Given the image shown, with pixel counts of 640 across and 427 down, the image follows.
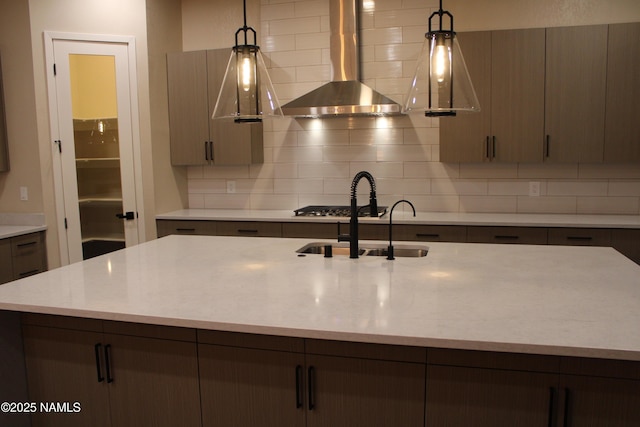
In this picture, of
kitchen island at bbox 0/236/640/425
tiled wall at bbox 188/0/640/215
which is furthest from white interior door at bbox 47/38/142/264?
kitchen island at bbox 0/236/640/425

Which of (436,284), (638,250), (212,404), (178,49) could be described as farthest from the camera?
(178,49)

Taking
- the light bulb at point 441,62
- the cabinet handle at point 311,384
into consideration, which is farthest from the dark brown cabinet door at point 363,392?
the light bulb at point 441,62

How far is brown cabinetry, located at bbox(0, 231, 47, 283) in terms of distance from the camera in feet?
12.5

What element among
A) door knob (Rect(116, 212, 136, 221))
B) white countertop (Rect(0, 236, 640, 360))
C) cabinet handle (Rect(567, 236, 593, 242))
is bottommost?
cabinet handle (Rect(567, 236, 593, 242))

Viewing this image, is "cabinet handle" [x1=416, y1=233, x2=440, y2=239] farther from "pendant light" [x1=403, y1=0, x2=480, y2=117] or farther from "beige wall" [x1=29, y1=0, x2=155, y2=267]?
"beige wall" [x1=29, y1=0, x2=155, y2=267]

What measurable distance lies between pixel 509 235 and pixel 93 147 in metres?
3.46

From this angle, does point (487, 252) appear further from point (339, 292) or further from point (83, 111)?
point (83, 111)

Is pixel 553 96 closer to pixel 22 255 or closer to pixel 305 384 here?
pixel 305 384

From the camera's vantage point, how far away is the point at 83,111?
4.35 metres

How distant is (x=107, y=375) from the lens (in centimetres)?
203

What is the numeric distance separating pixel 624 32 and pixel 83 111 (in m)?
4.30

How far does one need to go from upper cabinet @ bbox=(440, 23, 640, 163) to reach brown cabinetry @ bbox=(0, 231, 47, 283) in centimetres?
342

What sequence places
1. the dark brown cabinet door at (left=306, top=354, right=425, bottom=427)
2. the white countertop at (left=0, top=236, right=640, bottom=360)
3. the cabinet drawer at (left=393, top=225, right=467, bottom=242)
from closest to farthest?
the white countertop at (left=0, top=236, right=640, bottom=360) < the dark brown cabinet door at (left=306, top=354, right=425, bottom=427) < the cabinet drawer at (left=393, top=225, right=467, bottom=242)

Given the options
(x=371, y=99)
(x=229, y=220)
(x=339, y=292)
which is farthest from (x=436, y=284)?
(x=229, y=220)
